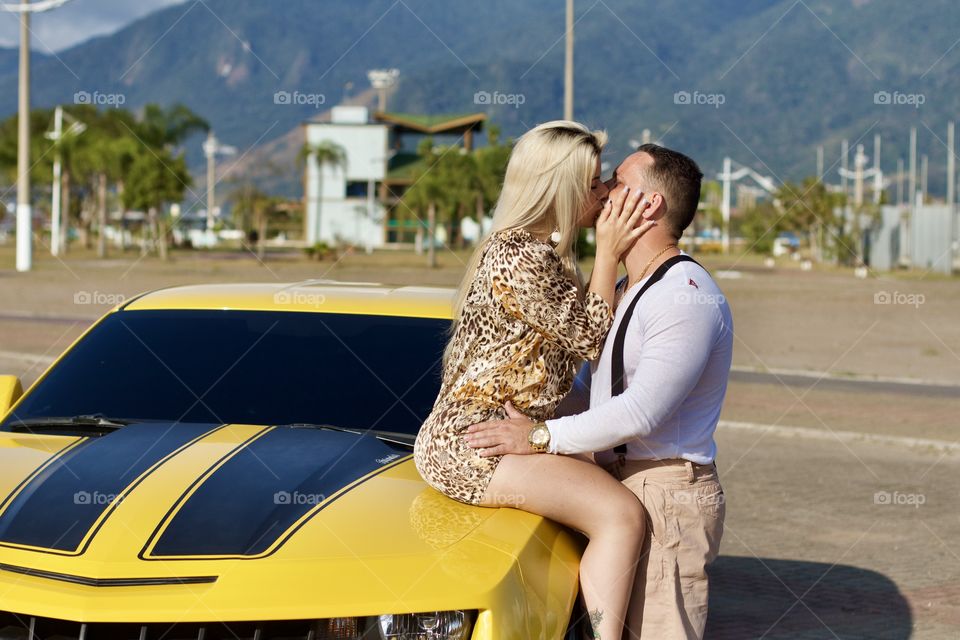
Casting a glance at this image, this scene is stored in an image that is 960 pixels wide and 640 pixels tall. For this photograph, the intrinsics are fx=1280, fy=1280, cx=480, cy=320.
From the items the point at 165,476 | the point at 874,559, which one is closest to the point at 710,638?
the point at 874,559

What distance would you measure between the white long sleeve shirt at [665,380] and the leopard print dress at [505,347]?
0.12m

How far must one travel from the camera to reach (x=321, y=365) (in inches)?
179

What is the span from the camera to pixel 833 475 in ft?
34.0

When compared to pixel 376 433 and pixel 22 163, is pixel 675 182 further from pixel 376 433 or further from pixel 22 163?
pixel 22 163

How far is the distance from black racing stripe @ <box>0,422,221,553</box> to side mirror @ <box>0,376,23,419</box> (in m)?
0.63

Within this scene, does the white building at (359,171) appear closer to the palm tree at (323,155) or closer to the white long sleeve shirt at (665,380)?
the palm tree at (323,155)

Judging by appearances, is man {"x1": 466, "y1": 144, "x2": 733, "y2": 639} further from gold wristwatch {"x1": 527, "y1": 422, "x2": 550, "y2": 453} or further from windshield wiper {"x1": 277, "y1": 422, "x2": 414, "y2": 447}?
windshield wiper {"x1": 277, "y1": 422, "x2": 414, "y2": 447}

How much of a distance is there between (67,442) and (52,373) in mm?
749

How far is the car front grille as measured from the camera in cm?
292

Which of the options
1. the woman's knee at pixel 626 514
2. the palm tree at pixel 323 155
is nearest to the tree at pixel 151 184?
the palm tree at pixel 323 155

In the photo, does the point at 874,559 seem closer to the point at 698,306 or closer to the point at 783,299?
the point at 698,306

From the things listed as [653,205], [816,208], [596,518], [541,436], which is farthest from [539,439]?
[816,208]

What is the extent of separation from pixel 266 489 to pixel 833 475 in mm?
7726

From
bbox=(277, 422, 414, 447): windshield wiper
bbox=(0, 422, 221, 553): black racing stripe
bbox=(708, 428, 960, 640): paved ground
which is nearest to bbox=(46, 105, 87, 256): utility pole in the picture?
bbox=(708, 428, 960, 640): paved ground
